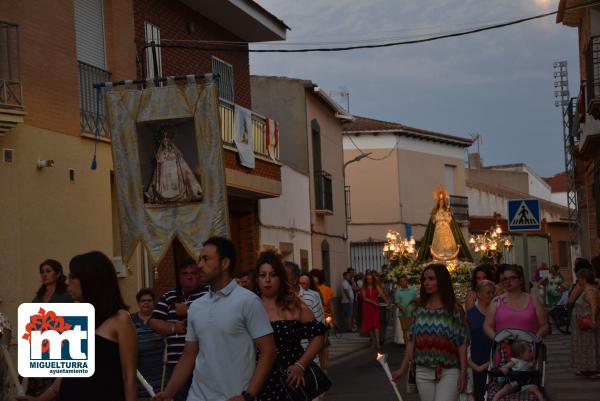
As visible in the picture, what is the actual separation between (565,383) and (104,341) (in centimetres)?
1174

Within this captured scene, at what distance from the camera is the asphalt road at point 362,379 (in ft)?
52.9

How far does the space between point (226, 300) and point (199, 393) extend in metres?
0.58

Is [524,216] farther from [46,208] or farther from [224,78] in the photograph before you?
[46,208]

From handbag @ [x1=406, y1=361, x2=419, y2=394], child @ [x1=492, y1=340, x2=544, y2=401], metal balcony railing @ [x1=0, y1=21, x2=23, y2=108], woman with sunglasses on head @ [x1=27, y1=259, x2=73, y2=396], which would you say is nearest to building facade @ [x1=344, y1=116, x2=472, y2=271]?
metal balcony railing @ [x1=0, y1=21, x2=23, y2=108]

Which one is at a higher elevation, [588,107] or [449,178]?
[588,107]

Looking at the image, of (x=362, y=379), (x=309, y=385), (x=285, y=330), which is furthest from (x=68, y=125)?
(x=309, y=385)

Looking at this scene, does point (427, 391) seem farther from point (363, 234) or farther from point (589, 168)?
point (363, 234)

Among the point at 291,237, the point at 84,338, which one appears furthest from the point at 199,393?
the point at 291,237

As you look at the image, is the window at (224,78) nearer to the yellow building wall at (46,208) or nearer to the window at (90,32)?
the window at (90,32)

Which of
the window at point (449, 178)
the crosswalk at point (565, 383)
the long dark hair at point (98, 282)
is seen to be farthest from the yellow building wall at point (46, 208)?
the window at point (449, 178)

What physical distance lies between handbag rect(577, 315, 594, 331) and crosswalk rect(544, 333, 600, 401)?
2.42ft

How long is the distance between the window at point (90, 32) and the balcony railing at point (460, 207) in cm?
3546

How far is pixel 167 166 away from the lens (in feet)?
56.1

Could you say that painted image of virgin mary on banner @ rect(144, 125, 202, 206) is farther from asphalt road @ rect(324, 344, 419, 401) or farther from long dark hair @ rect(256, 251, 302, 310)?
long dark hair @ rect(256, 251, 302, 310)
